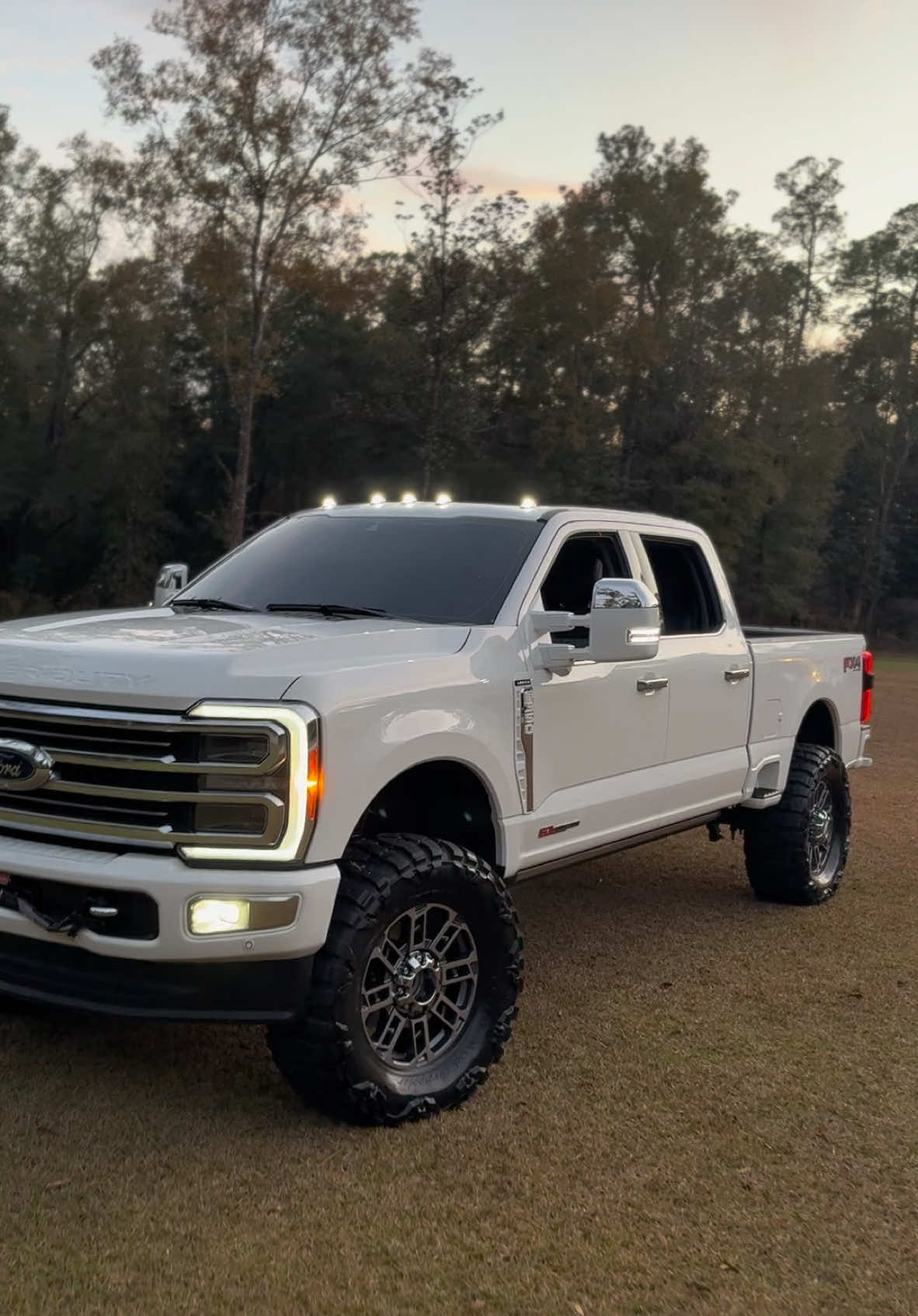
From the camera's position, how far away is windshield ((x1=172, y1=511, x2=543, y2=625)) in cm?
502

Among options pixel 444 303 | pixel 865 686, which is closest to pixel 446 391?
pixel 444 303

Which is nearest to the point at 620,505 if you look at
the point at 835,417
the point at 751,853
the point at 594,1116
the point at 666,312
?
the point at 666,312

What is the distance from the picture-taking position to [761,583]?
53344 millimetres

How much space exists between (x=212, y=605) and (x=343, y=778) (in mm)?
1754

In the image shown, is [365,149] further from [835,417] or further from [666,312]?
[835,417]

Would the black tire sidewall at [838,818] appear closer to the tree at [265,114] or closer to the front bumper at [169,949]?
the front bumper at [169,949]

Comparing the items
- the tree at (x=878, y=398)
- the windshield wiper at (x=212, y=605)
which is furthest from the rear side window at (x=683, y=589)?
the tree at (x=878, y=398)

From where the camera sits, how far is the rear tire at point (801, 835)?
22.8ft

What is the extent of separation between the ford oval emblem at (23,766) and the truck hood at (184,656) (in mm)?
155

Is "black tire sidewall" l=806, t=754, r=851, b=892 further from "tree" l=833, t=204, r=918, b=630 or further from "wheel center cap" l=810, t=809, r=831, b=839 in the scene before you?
"tree" l=833, t=204, r=918, b=630

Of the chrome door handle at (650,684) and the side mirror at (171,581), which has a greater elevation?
the side mirror at (171,581)

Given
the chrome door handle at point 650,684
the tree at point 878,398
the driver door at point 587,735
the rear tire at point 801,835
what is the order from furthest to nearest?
1. the tree at point 878,398
2. the rear tire at point 801,835
3. the chrome door handle at point 650,684
4. the driver door at point 587,735

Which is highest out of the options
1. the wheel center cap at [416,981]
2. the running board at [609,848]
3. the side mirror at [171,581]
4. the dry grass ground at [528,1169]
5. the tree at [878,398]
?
the tree at [878,398]

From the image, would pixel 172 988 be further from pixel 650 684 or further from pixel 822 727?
pixel 822 727
